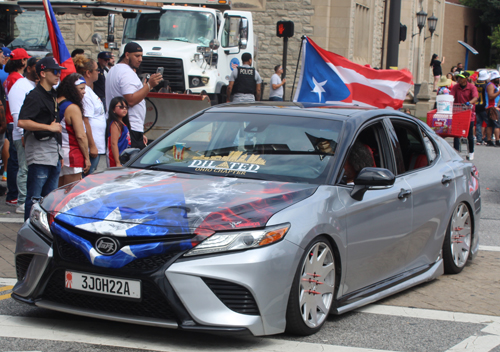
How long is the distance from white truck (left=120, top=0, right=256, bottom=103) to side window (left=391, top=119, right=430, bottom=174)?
1139 centimetres

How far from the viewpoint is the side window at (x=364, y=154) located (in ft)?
17.5

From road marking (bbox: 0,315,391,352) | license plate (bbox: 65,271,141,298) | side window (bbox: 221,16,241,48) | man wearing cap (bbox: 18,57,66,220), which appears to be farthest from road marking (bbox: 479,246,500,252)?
side window (bbox: 221,16,241,48)

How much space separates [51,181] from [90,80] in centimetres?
218

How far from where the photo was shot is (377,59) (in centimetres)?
3903

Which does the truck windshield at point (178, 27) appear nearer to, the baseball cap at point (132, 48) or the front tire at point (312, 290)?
the baseball cap at point (132, 48)

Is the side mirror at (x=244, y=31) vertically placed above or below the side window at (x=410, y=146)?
above

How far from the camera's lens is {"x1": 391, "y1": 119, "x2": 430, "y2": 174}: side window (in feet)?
20.1

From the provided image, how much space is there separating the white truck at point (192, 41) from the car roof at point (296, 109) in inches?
453

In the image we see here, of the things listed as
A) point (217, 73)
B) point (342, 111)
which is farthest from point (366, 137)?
point (217, 73)

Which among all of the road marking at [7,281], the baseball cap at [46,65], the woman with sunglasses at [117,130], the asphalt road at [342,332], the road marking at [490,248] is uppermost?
the baseball cap at [46,65]

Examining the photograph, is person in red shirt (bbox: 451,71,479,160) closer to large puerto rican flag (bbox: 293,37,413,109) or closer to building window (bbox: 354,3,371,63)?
large puerto rican flag (bbox: 293,37,413,109)

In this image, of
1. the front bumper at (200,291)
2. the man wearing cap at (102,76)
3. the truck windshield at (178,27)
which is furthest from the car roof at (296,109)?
the truck windshield at (178,27)

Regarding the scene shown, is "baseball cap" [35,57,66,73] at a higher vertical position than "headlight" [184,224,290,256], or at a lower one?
higher

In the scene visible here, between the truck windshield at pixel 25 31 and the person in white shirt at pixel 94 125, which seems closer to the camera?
the person in white shirt at pixel 94 125
